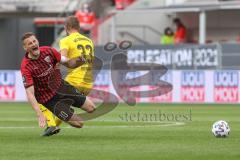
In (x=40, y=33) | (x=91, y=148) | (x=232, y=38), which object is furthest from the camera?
(x=40, y=33)

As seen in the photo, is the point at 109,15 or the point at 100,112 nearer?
the point at 100,112

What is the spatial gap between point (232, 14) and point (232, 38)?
3.54ft

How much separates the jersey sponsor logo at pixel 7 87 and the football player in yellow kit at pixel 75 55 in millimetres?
15347

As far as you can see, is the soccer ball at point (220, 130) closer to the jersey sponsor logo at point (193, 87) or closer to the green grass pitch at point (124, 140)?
the green grass pitch at point (124, 140)

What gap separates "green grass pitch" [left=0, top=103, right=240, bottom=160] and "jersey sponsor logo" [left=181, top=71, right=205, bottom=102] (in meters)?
8.67

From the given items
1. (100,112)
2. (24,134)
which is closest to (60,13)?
(100,112)

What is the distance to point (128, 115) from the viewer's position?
22.6 meters

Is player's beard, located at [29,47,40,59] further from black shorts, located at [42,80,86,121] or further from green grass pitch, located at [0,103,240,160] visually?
green grass pitch, located at [0,103,240,160]

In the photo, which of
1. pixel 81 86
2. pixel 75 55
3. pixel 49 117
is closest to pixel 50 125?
pixel 49 117

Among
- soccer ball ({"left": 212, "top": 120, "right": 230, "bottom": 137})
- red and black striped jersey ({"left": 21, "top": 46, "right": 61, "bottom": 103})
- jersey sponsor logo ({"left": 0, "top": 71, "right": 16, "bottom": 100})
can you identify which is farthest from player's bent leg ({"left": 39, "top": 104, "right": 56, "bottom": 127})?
jersey sponsor logo ({"left": 0, "top": 71, "right": 16, "bottom": 100})

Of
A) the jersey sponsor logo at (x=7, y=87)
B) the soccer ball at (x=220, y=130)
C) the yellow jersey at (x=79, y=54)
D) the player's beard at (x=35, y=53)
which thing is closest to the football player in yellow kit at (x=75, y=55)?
the yellow jersey at (x=79, y=54)

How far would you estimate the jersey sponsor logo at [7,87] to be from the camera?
1259 inches

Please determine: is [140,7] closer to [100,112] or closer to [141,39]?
[141,39]

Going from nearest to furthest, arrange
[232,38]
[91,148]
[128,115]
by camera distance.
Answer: [91,148] < [128,115] < [232,38]
